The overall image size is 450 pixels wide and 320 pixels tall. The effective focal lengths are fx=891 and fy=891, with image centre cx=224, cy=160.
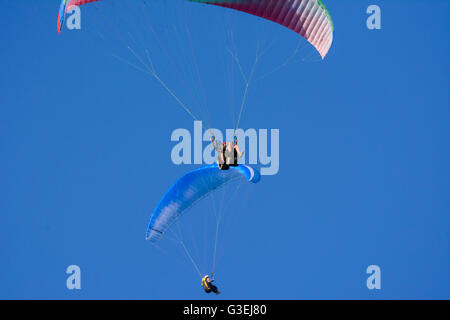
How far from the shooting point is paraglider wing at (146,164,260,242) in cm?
2184

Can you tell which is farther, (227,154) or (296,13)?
(227,154)

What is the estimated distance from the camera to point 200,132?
29.3 m

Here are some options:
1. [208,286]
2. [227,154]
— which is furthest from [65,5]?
[208,286]

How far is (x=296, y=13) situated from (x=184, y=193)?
5.59m

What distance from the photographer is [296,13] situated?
1917cm

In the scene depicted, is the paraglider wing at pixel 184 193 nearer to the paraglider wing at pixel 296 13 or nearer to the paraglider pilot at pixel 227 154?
the paraglider pilot at pixel 227 154

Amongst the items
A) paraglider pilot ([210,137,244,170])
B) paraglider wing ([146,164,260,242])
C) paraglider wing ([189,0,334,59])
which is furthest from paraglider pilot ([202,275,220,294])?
paraglider wing ([189,0,334,59])

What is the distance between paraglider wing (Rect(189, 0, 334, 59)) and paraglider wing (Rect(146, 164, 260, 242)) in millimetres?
4012

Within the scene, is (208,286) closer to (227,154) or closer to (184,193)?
(184,193)

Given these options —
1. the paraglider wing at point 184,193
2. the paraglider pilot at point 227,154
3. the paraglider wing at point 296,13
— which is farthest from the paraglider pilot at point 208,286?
the paraglider wing at point 296,13

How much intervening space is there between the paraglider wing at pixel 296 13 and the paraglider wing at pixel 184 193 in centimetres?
401

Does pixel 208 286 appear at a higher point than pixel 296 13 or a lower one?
lower
